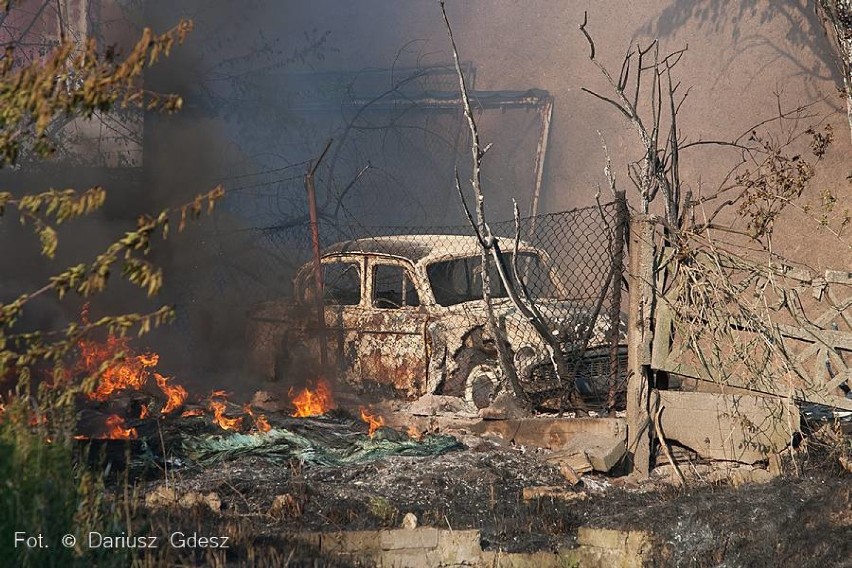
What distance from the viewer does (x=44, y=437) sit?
429 centimetres

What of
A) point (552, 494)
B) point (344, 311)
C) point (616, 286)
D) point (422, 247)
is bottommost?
point (552, 494)

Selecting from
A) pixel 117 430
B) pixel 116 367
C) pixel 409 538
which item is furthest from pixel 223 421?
pixel 409 538

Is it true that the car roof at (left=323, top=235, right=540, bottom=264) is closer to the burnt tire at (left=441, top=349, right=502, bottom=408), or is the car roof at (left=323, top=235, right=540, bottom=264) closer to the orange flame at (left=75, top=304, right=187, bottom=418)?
the burnt tire at (left=441, top=349, right=502, bottom=408)

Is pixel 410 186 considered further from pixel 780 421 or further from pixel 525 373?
pixel 780 421

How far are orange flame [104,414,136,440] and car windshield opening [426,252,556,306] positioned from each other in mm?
2907

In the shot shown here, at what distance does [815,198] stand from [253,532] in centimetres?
847

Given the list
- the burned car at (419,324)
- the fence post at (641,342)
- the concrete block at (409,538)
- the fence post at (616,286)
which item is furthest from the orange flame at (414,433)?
the concrete block at (409,538)

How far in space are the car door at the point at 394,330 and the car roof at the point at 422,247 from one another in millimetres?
157

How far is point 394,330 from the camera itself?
29.5ft

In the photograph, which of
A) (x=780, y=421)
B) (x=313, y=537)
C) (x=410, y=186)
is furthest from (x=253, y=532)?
(x=410, y=186)

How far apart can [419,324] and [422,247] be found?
3.35ft

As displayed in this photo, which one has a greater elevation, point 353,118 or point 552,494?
point 353,118

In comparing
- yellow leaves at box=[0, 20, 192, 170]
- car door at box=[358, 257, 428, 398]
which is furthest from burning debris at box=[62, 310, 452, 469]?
yellow leaves at box=[0, 20, 192, 170]

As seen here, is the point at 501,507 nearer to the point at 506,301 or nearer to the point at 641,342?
the point at 641,342
